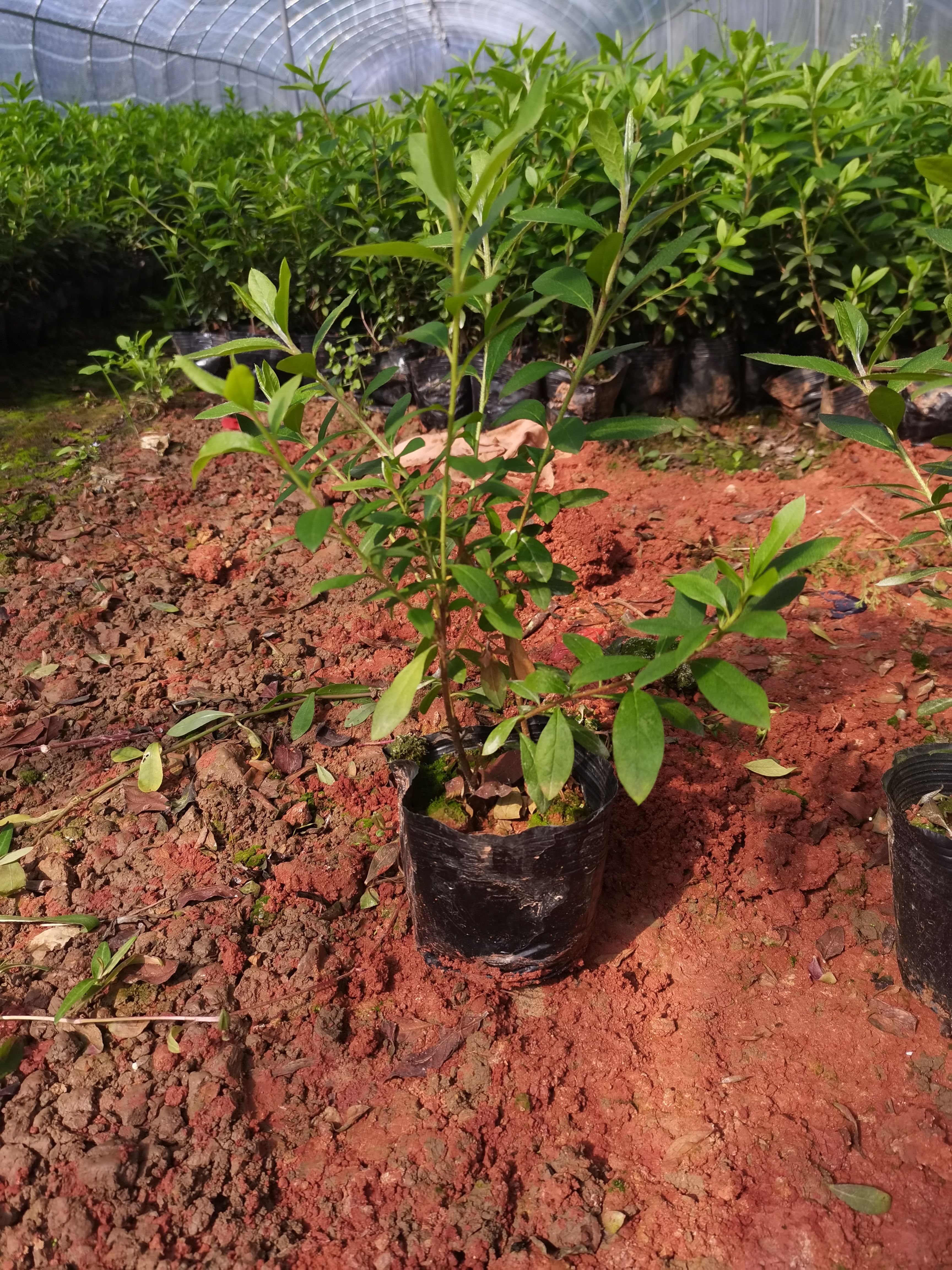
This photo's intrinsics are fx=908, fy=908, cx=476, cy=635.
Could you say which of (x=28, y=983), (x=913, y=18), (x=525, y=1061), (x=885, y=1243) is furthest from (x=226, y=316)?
(x=913, y=18)

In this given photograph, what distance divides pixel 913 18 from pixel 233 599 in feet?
33.5

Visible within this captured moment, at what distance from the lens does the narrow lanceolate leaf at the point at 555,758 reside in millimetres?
1519

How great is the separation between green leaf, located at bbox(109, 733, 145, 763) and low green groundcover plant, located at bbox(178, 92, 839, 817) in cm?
100

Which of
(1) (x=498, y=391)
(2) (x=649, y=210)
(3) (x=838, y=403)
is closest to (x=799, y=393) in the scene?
(3) (x=838, y=403)

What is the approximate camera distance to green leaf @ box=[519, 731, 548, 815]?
5.21ft

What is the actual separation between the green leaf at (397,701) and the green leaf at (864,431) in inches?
32.3

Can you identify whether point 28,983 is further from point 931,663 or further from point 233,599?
point 931,663

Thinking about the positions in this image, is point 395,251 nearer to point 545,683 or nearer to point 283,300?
point 283,300

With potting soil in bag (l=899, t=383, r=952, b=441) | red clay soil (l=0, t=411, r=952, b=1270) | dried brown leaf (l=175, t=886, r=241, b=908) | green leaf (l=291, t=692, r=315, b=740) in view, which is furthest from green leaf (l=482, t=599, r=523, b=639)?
potting soil in bag (l=899, t=383, r=952, b=441)

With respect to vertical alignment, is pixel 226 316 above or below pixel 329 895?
above

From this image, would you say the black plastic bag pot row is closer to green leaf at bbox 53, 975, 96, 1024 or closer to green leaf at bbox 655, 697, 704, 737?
green leaf at bbox 655, 697, 704, 737

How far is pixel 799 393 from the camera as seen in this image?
176 inches

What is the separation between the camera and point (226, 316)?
5.09 meters

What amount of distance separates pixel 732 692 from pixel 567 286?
0.72m
